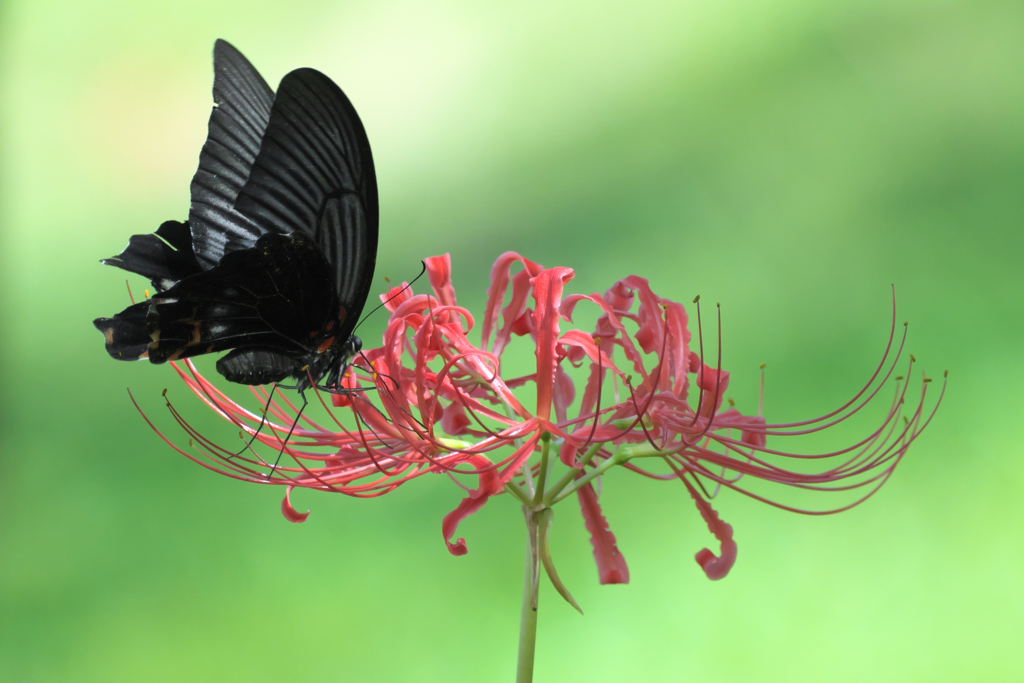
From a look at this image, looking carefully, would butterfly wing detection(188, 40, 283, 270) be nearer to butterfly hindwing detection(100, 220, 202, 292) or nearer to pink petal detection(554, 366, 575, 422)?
butterfly hindwing detection(100, 220, 202, 292)

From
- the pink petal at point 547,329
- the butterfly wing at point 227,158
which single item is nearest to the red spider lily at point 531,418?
the pink petal at point 547,329

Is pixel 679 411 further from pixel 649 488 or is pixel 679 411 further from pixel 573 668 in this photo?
pixel 649 488

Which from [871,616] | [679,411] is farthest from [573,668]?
[679,411]

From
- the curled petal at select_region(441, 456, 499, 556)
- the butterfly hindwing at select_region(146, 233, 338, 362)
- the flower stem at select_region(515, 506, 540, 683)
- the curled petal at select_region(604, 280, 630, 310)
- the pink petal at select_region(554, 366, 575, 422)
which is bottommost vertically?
the flower stem at select_region(515, 506, 540, 683)

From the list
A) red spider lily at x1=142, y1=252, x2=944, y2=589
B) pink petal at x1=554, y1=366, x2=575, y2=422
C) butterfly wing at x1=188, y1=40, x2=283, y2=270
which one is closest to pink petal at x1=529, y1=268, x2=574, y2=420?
red spider lily at x1=142, y1=252, x2=944, y2=589

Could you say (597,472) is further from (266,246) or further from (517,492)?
(266,246)

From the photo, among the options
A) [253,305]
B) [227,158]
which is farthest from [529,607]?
[227,158]

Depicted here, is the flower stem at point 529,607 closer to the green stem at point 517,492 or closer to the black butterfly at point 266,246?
the green stem at point 517,492
